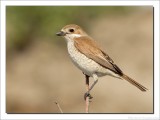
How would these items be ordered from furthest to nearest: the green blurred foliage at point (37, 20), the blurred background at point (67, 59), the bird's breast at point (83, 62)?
1. the green blurred foliage at point (37, 20)
2. the blurred background at point (67, 59)
3. the bird's breast at point (83, 62)

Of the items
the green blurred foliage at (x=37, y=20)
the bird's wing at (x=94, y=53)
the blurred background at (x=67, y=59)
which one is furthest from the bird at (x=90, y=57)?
the green blurred foliage at (x=37, y=20)

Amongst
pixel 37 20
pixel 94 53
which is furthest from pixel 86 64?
pixel 37 20

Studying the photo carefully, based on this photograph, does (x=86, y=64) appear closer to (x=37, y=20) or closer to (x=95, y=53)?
(x=95, y=53)

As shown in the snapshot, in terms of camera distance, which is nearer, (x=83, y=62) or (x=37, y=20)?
(x=83, y=62)

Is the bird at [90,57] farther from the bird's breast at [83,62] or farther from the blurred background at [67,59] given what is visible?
the blurred background at [67,59]

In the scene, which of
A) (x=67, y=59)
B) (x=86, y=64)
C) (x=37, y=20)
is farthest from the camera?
(x=67, y=59)

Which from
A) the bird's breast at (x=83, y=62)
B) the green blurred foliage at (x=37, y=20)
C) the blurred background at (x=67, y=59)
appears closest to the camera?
the bird's breast at (x=83, y=62)

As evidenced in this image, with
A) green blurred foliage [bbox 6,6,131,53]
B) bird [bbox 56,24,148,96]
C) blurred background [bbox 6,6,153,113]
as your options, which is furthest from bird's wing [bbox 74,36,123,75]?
green blurred foliage [bbox 6,6,131,53]

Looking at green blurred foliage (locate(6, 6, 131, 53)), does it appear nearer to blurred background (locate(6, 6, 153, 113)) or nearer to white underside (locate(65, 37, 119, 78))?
blurred background (locate(6, 6, 153, 113))
